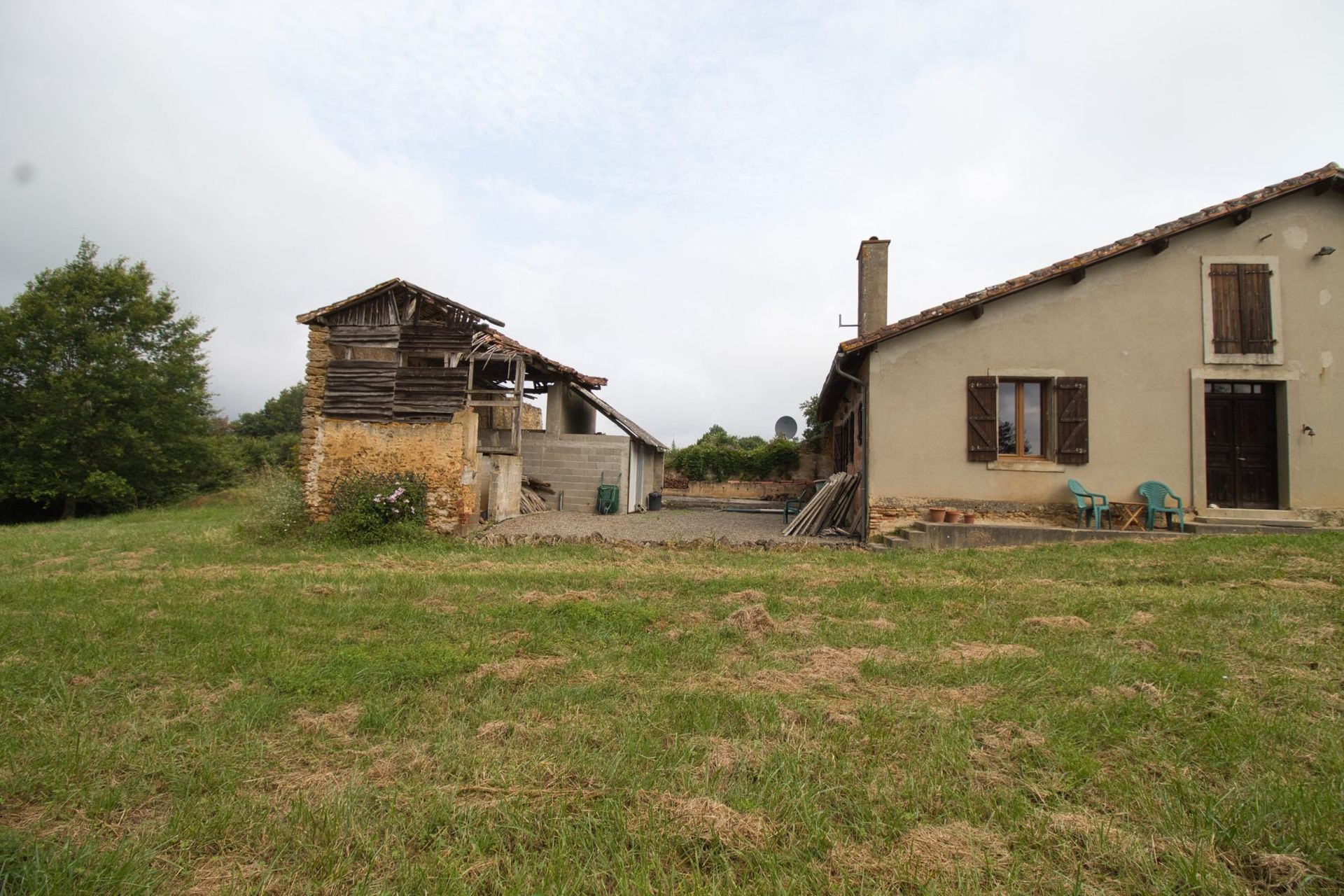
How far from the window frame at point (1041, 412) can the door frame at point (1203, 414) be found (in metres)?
2.08

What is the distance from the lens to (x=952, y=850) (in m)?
2.17

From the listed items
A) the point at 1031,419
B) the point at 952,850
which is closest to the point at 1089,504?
the point at 1031,419

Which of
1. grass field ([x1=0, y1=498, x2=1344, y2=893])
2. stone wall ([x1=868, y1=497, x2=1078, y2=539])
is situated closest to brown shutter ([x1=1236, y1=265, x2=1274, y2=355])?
stone wall ([x1=868, y1=497, x2=1078, y2=539])

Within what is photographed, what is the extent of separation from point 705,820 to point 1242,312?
495 inches

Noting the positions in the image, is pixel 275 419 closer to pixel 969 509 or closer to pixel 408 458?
pixel 408 458

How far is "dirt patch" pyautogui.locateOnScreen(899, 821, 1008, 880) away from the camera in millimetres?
2078

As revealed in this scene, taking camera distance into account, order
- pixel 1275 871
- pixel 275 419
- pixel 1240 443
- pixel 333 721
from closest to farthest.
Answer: pixel 1275 871, pixel 333 721, pixel 1240 443, pixel 275 419

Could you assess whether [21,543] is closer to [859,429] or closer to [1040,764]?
[859,429]

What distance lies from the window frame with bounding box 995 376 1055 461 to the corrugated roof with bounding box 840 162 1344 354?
1.38 m

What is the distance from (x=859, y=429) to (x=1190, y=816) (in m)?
10.3

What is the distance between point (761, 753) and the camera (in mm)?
2814

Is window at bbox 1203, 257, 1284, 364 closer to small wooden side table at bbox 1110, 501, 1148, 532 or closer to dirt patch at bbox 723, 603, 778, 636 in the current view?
small wooden side table at bbox 1110, 501, 1148, 532

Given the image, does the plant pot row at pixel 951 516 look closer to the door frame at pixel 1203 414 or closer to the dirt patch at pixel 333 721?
the door frame at pixel 1203 414

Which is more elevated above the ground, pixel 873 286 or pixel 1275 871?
pixel 873 286
